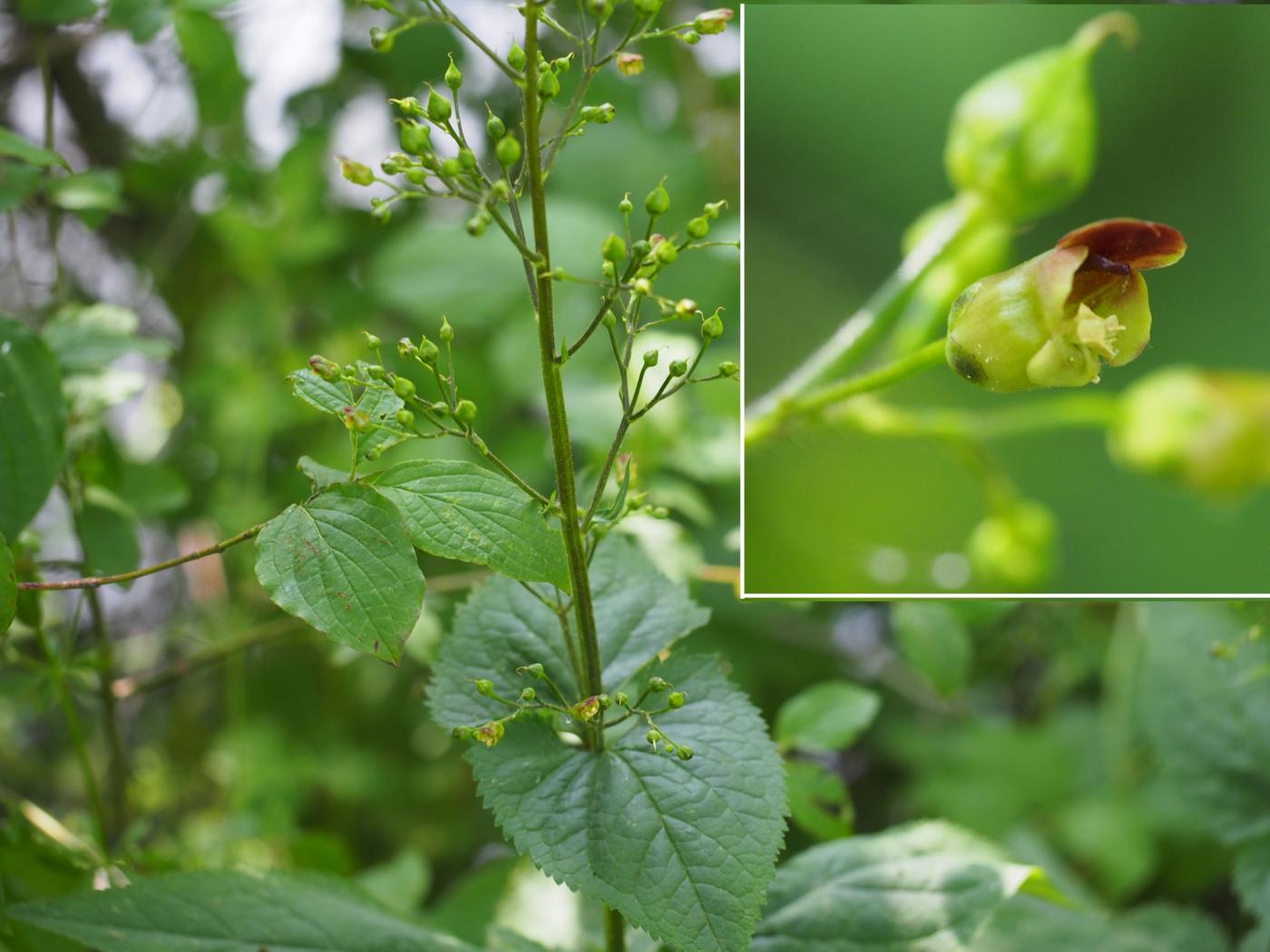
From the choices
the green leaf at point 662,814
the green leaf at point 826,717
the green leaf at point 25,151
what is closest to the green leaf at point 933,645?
the green leaf at point 826,717

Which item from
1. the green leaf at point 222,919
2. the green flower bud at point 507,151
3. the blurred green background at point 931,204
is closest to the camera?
the green flower bud at point 507,151

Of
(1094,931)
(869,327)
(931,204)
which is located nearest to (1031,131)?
(869,327)

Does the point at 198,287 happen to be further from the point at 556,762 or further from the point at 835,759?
the point at 556,762

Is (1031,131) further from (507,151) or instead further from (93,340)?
(93,340)

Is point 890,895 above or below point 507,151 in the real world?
below

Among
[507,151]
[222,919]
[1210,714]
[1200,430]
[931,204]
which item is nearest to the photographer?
[507,151]

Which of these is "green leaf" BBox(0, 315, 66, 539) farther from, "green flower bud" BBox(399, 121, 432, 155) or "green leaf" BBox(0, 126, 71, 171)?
"green flower bud" BBox(399, 121, 432, 155)

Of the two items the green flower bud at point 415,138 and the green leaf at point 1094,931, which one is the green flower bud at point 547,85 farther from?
the green leaf at point 1094,931
